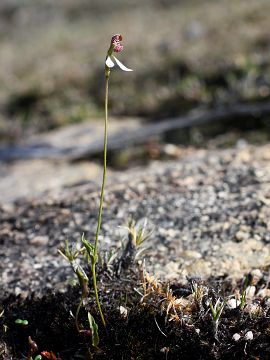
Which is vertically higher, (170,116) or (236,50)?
(236,50)

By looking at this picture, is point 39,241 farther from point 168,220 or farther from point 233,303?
point 233,303

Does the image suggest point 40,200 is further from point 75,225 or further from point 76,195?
point 75,225

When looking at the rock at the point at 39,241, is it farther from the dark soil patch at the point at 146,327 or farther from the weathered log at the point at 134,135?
the weathered log at the point at 134,135

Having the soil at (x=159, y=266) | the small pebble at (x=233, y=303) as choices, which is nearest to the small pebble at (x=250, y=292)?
the soil at (x=159, y=266)

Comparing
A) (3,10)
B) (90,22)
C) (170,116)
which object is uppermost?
(3,10)

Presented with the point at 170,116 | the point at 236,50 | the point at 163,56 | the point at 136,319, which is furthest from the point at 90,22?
the point at 136,319

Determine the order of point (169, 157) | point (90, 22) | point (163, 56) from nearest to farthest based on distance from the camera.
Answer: point (169, 157) → point (163, 56) → point (90, 22)
